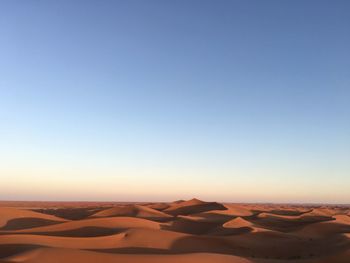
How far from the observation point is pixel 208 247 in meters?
18.8

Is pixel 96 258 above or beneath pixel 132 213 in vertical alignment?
beneath

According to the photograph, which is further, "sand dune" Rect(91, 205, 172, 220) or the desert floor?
"sand dune" Rect(91, 205, 172, 220)

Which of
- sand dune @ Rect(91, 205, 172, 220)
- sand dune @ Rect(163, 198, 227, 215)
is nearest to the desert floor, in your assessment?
sand dune @ Rect(91, 205, 172, 220)

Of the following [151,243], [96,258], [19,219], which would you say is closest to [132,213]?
[19,219]

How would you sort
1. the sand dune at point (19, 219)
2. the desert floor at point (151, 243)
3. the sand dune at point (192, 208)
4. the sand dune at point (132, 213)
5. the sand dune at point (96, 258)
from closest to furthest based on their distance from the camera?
the sand dune at point (96, 258), the desert floor at point (151, 243), the sand dune at point (19, 219), the sand dune at point (132, 213), the sand dune at point (192, 208)

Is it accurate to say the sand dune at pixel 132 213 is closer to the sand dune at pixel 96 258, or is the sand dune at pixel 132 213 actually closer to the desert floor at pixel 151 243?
the desert floor at pixel 151 243

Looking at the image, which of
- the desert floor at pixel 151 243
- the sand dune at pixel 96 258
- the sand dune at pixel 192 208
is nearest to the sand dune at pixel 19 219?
the desert floor at pixel 151 243

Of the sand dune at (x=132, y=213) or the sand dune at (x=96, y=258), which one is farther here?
the sand dune at (x=132, y=213)

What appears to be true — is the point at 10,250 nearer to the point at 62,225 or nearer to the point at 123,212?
the point at 62,225

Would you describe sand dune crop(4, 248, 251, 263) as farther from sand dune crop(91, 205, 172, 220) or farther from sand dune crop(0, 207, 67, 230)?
sand dune crop(91, 205, 172, 220)

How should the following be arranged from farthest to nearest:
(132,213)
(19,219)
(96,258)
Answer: (132,213) → (19,219) → (96,258)

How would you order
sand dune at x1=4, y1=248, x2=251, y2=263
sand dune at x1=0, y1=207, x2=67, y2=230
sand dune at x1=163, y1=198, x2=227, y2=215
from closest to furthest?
sand dune at x1=4, y1=248, x2=251, y2=263, sand dune at x1=0, y1=207, x2=67, y2=230, sand dune at x1=163, y1=198, x2=227, y2=215

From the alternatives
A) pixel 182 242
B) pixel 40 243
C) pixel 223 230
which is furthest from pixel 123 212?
pixel 40 243

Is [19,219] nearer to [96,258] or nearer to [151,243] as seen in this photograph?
[151,243]
